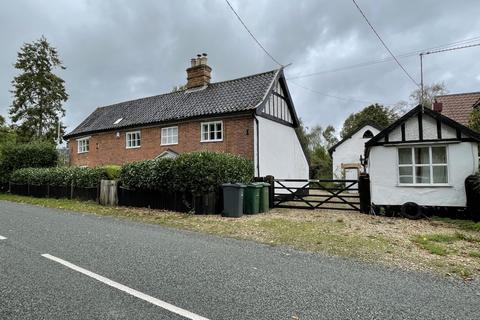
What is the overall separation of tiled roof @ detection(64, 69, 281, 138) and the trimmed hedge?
5646mm

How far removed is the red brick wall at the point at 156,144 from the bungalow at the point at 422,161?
22.6ft

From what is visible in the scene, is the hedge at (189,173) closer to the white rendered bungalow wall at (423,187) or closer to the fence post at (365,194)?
the fence post at (365,194)

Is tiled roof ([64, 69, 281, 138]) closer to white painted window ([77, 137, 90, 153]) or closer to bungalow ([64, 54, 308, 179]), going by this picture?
bungalow ([64, 54, 308, 179])

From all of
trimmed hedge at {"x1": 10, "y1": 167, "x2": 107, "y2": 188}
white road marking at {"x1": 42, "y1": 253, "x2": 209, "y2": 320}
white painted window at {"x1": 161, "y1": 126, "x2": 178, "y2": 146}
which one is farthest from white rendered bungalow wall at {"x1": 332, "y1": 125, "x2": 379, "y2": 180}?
white road marking at {"x1": 42, "y1": 253, "x2": 209, "y2": 320}

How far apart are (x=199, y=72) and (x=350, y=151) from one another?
1670cm

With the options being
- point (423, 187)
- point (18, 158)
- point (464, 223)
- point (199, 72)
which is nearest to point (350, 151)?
point (199, 72)

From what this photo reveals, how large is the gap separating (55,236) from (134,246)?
2423 mm

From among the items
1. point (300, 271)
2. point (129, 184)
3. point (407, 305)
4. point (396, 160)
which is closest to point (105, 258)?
point (300, 271)

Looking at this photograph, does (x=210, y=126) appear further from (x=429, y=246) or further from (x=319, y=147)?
(x=319, y=147)

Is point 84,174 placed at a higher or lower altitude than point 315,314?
higher

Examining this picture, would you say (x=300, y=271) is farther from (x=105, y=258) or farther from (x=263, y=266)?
(x=105, y=258)

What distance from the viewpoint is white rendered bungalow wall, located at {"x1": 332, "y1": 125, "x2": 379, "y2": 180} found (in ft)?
97.6

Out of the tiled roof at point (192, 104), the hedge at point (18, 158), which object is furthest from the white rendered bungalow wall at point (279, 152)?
the hedge at point (18, 158)

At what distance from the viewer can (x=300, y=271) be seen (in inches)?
209
